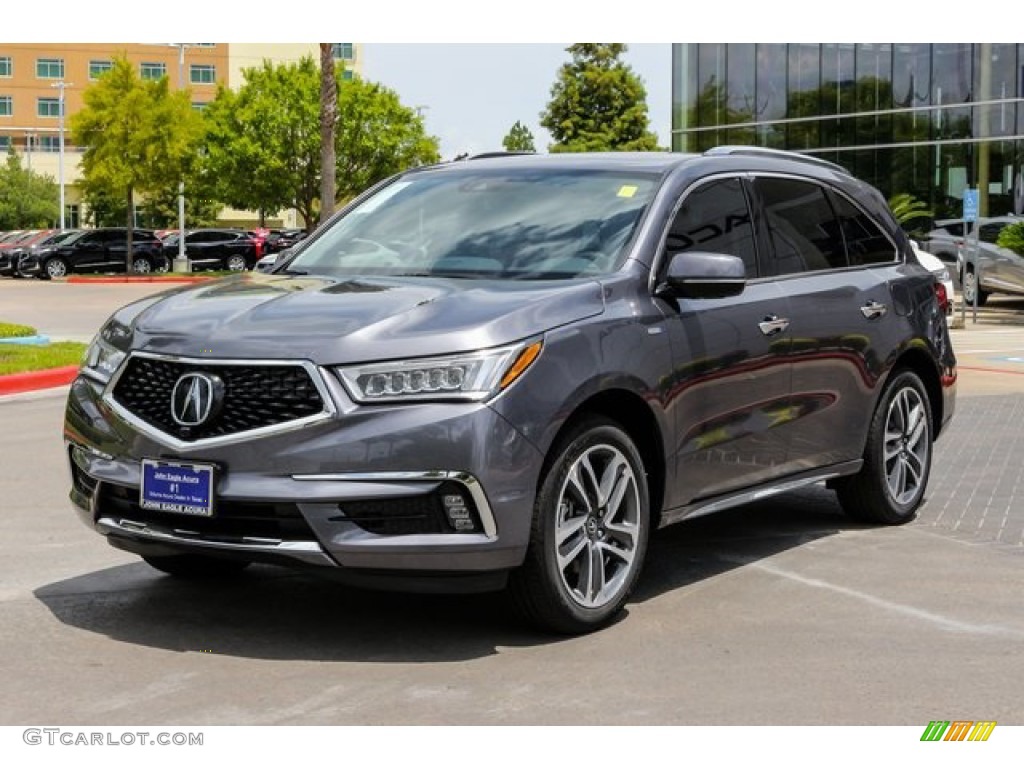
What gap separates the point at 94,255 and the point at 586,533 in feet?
154

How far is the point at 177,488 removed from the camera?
17.9ft

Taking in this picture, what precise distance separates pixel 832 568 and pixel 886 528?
3.64 feet

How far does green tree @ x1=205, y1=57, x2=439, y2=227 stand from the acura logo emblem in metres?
47.0

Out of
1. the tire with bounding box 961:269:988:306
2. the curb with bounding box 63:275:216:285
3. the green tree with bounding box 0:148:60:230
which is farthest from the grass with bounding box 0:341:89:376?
the green tree with bounding box 0:148:60:230

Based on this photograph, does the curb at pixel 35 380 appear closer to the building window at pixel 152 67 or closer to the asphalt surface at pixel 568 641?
the asphalt surface at pixel 568 641

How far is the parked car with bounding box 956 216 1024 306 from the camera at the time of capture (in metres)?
30.5

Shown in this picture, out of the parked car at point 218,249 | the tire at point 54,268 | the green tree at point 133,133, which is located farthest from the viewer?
the parked car at point 218,249

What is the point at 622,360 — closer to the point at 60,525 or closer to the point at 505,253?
the point at 505,253

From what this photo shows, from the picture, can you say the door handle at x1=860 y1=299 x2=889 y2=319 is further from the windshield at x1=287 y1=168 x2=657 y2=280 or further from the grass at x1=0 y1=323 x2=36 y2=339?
the grass at x1=0 y1=323 x2=36 y2=339

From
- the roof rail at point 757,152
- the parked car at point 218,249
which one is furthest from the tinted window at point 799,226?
the parked car at point 218,249

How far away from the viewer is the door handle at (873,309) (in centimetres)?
766

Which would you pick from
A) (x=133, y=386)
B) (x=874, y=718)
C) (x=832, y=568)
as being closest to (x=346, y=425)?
(x=133, y=386)

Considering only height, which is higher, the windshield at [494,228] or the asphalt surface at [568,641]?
the windshield at [494,228]

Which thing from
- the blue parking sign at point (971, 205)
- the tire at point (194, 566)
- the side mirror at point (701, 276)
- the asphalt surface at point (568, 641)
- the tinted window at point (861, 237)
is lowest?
the asphalt surface at point (568, 641)
